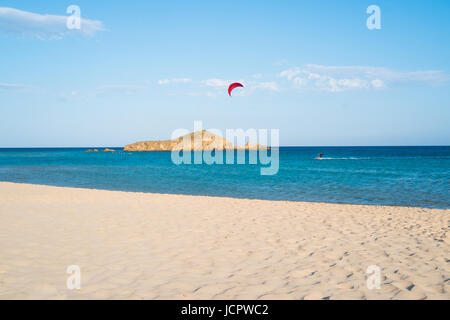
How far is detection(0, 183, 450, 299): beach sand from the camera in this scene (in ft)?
16.0

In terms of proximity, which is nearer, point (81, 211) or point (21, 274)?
point (21, 274)

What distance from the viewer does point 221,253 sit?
6.73m

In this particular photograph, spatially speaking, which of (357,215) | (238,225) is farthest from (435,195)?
(238,225)

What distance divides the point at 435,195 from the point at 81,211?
20.0 meters

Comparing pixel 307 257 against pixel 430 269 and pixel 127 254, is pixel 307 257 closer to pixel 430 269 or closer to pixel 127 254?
pixel 430 269

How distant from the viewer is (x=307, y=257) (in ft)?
21.2

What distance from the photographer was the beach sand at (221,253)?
16.0 ft

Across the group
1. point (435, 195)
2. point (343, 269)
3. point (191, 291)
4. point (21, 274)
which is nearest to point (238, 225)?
point (343, 269)
